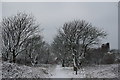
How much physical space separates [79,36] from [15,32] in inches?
639

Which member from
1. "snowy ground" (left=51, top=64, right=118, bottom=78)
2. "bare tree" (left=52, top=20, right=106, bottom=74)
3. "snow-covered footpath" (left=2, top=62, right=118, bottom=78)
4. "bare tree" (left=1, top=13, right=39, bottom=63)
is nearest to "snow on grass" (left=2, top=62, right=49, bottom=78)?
"snow-covered footpath" (left=2, top=62, right=118, bottom=78)

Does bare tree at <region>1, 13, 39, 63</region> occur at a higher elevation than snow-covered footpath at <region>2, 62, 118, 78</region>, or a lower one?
higher

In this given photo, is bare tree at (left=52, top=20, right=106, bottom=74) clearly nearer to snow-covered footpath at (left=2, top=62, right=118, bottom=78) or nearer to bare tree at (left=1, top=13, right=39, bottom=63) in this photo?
bare tree at (left=1, top=13, right=39, bottom=63)

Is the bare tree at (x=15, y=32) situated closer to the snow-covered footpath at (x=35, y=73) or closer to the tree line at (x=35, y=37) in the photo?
the tree line at (x=35, y=37)

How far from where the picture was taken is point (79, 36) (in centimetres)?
4994

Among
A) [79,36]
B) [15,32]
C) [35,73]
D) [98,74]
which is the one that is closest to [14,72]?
[35,73]

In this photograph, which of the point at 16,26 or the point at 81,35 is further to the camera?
the point at 81,35

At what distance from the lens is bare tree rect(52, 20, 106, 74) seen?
163 ft

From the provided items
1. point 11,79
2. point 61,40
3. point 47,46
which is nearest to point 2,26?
point 61,40

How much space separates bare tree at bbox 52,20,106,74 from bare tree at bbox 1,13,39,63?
1134 cm

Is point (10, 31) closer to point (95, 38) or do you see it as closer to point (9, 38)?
point (9, 38)

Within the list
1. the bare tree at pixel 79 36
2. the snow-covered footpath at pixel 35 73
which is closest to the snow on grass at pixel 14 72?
the snow-covered footpath at pixel 35 73

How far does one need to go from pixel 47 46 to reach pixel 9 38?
48.3 m

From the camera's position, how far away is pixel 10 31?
39.5 metres
